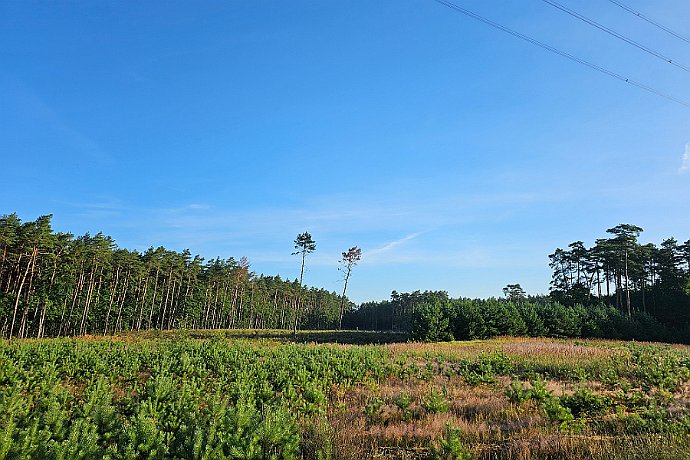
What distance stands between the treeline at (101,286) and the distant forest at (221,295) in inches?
7.2

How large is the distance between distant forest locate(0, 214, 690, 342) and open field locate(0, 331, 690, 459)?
25.4m

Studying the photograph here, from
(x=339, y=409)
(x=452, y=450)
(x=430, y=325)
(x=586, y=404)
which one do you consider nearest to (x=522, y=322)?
(x=430, y=325)

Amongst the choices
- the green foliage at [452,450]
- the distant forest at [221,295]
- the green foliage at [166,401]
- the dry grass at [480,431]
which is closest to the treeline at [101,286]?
the distant forest at [221,295]

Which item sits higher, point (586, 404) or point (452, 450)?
point (586, 404)

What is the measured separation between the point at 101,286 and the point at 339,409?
213ft

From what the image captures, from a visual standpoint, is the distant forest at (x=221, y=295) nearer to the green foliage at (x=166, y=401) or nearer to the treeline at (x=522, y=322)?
the treeline at (x=522, y=322)

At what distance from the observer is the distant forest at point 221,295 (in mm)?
44781

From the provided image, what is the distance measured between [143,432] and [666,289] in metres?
74.3

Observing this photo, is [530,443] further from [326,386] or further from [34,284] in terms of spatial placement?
[34,284]

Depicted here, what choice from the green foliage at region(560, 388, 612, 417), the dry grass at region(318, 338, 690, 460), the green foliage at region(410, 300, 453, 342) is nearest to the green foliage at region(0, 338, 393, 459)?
the dry grass at region(318, 338, 690, 460)

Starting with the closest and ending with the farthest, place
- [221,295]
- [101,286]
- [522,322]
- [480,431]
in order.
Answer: [480,431] → [522,322] → [101,286] → [221,295]

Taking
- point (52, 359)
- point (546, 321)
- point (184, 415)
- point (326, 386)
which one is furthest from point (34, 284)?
point (546, 321)

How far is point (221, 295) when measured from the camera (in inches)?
3342

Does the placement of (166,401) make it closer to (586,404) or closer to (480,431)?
(480,431)
